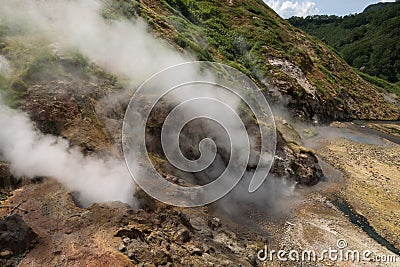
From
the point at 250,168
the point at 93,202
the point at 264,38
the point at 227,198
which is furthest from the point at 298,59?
the point at 93,202

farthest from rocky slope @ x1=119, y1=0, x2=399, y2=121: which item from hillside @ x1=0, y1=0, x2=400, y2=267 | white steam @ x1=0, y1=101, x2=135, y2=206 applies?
white steam @ x1=0, y1=101, x2=135, y2=206

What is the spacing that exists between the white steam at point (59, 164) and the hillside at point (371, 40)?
248 ft

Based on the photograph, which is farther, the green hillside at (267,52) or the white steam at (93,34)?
the green hillside at (267,52)

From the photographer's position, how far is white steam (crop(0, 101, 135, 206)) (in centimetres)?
1057

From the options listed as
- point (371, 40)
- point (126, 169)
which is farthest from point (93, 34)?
point (371, 40)

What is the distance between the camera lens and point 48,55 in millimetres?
14391

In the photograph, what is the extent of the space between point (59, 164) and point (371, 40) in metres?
93.3

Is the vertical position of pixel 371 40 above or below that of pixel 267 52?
above

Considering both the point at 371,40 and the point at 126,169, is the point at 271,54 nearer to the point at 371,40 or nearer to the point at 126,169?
the point at 126,169

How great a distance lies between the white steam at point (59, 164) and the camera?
34.7 feet

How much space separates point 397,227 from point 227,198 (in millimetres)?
7988

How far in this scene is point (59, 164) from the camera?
1098 centimetres

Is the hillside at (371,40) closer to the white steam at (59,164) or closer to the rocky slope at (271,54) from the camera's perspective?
the rocky slope at (271,54)

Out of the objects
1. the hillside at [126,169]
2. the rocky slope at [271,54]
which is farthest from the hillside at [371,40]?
the hillside at [126,169]
